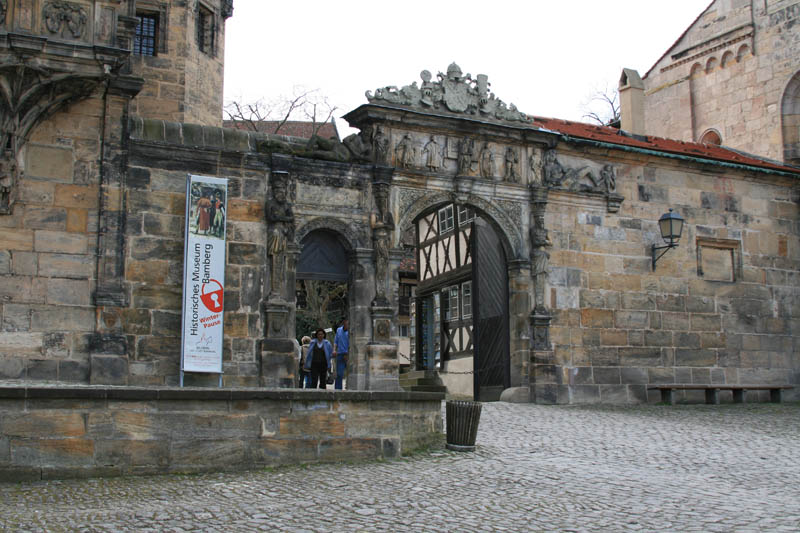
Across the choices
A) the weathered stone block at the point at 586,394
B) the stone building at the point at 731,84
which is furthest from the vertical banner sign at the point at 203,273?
the stone building at the point at 731,84

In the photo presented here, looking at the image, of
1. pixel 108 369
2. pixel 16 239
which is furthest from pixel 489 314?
pixel 16 239

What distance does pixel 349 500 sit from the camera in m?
7.07

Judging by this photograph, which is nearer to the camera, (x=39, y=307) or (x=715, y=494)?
(x=715, y=494)

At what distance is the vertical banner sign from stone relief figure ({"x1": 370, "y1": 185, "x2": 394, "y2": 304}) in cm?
247

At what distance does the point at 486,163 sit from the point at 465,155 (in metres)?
0.44

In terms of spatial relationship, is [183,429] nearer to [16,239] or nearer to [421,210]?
[16,239]

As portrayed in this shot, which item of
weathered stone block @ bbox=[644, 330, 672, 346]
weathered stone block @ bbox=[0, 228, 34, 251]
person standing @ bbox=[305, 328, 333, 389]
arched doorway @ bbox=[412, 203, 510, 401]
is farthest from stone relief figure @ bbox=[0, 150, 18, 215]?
weathered stone block @ bbox=[644, 330, 672, 346]

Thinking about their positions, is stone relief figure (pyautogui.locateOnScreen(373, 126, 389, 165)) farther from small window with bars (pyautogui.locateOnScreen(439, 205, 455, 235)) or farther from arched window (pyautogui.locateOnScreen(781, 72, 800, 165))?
arched window (pyautogui.locateOnScreen(781, 72, 800, 165))

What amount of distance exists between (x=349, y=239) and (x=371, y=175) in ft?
3.60

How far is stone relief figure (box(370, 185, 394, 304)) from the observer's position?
14.7 meters

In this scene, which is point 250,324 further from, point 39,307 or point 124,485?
point 124,485

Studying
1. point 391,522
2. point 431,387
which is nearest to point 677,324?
point 431,387

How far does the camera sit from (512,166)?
52.7 ft

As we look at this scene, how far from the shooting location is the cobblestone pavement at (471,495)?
20.9 feet
